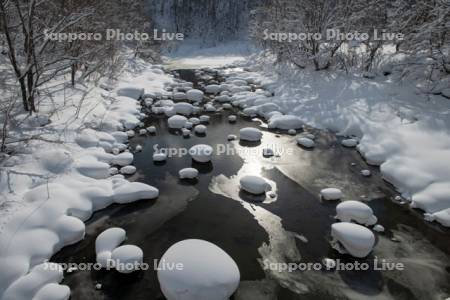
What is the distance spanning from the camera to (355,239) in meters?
5.18

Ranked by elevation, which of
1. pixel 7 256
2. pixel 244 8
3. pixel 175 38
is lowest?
pixel 7 256

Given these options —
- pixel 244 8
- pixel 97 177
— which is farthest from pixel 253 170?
pixel 244 8

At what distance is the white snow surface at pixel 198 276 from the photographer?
4.20 metres

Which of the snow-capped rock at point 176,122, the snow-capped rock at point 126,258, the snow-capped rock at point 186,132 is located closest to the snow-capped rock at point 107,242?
the snow-capped rock at point 126,258

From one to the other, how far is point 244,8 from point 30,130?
34.3m

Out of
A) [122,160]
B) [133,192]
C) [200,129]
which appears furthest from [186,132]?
[133,192]

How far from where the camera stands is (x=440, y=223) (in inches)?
234

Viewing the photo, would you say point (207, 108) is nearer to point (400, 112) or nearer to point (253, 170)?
point (253, 170)

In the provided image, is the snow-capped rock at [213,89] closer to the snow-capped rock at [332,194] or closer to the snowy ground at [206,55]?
the snowy ground at [206,55]

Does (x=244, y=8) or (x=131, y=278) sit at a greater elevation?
(x=244, y=8)

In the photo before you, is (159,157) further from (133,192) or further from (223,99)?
(223,99)

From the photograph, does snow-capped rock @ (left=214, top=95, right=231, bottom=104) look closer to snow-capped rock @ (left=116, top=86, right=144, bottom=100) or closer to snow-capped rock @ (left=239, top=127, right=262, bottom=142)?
snow-capped rock @ (left=116, top=86, right=144, bottom=100)

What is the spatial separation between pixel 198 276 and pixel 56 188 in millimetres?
3266

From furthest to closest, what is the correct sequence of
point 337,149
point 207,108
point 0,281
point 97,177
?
point 207,108 → point 337,149 → point 97,177 → point 0,281
